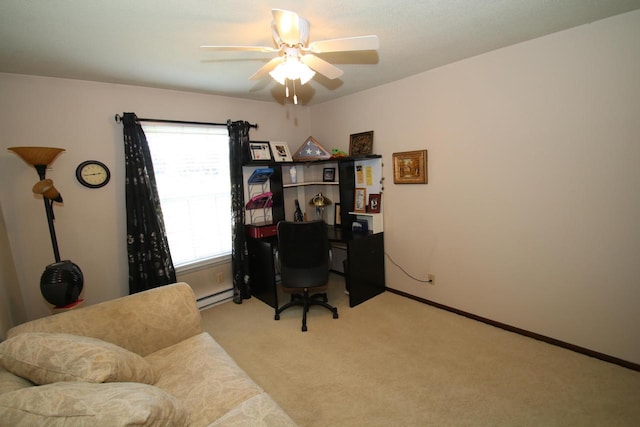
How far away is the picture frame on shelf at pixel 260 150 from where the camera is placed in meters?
3.45

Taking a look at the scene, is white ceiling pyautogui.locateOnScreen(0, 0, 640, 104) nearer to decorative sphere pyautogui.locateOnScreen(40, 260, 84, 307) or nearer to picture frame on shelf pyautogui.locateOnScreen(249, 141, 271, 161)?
picture frame on shelf pyautogui.locateOnScreen(249, 141, 271, 161)

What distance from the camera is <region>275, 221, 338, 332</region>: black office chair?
265 centimetres

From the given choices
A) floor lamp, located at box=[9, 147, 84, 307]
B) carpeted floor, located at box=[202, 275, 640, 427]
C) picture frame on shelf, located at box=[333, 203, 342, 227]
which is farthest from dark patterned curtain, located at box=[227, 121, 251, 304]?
floor lamp, located at box=[9, 147, 84, 307]

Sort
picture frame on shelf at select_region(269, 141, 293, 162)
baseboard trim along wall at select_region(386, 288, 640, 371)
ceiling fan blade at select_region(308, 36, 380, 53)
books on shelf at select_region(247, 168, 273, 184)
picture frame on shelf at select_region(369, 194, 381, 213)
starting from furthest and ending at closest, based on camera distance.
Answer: picture frame on shelf at select_region(269, 141, 293, 162) → books on shelf at select_region(247, 168, 273, 184) → picture frame on shelf at select_region(369, 194, 381, 213) → baseboard trim along wall at select_region(386, 288, 640, 371) → ceiling fan blade at select_region(308, 36, 380, 53)

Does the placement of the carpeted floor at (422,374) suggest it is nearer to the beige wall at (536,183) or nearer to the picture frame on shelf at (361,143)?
the beige wall at (536,183)

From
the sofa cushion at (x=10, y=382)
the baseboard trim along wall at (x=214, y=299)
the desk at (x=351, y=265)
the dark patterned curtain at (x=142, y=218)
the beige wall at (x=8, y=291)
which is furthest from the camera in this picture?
the baseboard trim along wall at (x=214, y=299)

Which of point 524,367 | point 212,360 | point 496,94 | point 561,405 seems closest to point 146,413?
point 212,360

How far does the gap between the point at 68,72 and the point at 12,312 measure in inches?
72.6

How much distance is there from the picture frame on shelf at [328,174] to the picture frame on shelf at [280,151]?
1.67 feet

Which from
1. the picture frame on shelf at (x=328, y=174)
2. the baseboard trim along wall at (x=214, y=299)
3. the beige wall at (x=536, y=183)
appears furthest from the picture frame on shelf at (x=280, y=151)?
the baseboard trim along wall at (x=214, y=299)

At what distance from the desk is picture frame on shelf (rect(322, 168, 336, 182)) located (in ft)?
2.53

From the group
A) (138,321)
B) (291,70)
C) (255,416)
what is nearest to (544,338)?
(255,416)

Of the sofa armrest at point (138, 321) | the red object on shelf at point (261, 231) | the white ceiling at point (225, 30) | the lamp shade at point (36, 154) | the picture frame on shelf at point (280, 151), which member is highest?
the white ceiling at point (225, 30)

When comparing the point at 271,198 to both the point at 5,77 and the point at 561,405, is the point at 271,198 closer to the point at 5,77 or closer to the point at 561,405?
the point at 5,77
